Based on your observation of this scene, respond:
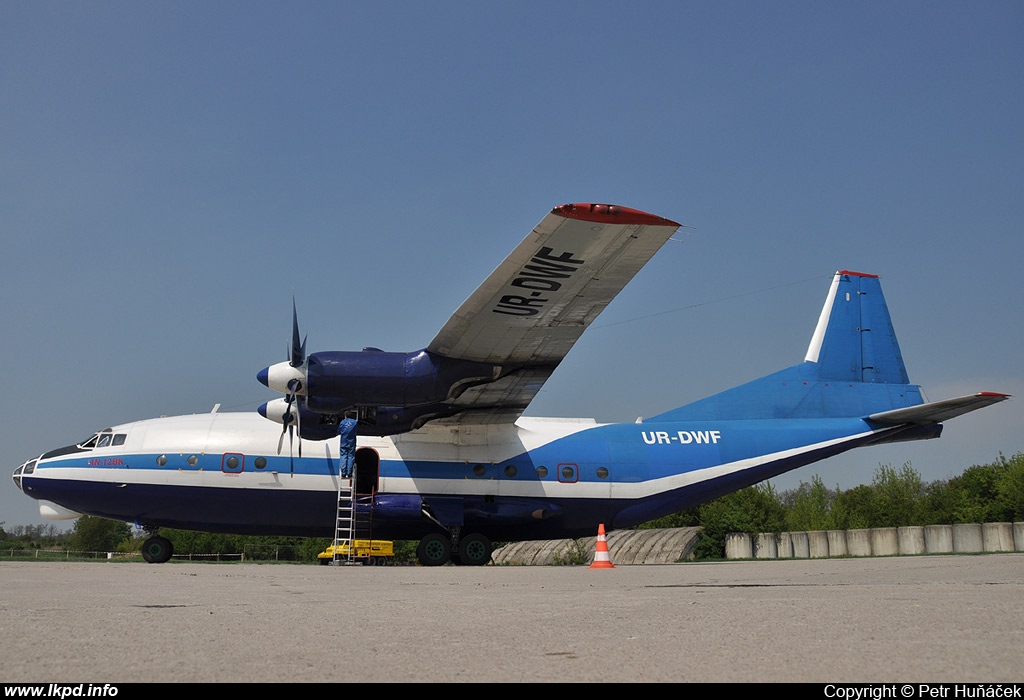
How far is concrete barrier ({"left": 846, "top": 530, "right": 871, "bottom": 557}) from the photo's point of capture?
2675 centimetres

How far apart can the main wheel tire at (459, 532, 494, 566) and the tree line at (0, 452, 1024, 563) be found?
1117cm

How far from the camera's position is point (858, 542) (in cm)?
2709

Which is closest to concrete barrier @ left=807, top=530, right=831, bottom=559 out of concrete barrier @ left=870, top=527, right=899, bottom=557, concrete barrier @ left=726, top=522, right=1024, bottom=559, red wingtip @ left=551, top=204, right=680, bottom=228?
concrete barrier @ left=726, top=522, right=1024, bottom=559

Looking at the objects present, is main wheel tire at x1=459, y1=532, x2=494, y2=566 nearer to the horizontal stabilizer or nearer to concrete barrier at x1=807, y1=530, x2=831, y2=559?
the horizontal stabilizer

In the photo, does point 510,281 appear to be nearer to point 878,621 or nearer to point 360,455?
point 360,455

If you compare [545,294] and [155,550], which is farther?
[155,550]

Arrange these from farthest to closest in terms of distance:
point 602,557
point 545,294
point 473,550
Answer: point 473,550
point 602,557
point 545,294

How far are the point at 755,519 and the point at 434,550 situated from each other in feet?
82.9

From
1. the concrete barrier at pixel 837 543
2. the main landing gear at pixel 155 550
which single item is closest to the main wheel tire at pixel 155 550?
the main landing gear at pixel 155 550

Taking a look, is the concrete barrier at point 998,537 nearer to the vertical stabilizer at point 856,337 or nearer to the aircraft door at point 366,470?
the vertical stabilizer at point 856,337

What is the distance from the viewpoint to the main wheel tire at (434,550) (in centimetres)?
1725

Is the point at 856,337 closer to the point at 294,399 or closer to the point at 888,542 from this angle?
the point at 888,542

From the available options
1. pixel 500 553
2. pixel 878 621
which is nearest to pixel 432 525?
pixel 878 621

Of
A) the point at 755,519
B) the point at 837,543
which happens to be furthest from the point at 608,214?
the point at 755,519
